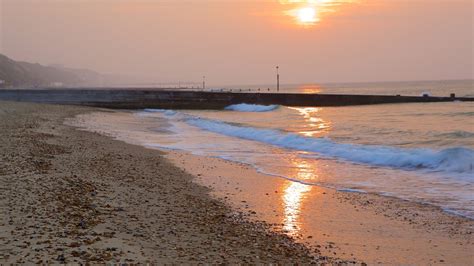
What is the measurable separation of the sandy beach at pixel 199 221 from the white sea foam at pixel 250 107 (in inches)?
1511

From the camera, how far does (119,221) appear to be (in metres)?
6.76

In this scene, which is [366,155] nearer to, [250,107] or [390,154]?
[390,154]

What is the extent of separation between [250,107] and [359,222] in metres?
44.7

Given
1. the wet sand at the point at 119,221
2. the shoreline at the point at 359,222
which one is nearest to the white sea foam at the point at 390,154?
the shoreline at the point at 359,222

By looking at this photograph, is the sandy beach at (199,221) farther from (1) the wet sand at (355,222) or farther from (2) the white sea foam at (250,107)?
(2) the white sea foam at (250,107)

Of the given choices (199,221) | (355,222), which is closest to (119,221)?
(199,221)

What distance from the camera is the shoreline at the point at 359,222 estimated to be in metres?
Result: 6.25

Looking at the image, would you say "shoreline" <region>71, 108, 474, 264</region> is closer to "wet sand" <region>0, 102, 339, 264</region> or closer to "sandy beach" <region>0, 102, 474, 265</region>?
"sandy beach" <region>0, 102, 474, 265</region>

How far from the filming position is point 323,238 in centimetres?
682

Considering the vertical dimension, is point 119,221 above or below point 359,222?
above

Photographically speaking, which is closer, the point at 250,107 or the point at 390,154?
the point at 390,154

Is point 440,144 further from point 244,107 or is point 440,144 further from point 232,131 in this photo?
point 244,107

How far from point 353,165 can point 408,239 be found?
7744 mm

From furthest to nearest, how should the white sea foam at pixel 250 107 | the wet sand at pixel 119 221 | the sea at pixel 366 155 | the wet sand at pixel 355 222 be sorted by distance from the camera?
the white sea foam at pixel 250 107, the sea at pixel 366 155, the wet sand at pixel 355 222, the wet sand at pixel 119 221
